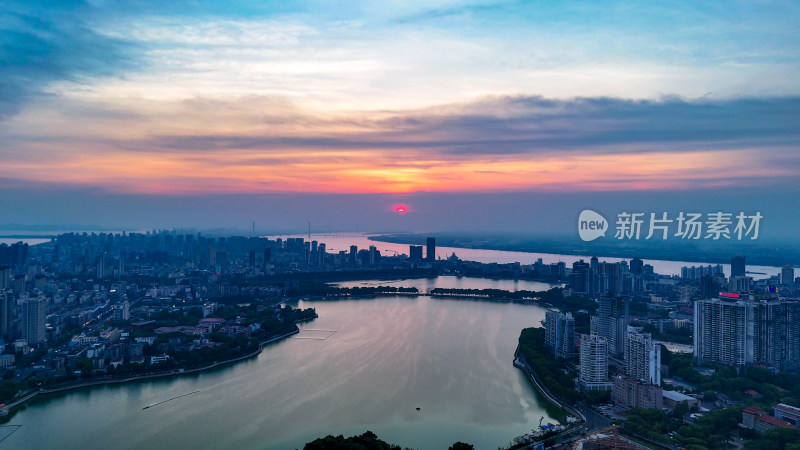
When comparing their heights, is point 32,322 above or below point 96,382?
above

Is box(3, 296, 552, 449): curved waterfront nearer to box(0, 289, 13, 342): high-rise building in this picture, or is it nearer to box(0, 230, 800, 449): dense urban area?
box(0, 230, 800, 449): dense urban area

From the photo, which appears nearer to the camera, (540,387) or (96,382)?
(540,387)

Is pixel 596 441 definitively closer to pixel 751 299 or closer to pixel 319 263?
pixel 751 299

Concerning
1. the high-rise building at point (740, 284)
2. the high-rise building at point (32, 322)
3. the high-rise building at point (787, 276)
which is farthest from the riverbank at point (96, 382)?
the high-rise building at point (787, 276)

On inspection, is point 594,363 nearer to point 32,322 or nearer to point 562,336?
point 562,336

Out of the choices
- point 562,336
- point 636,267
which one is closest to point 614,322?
point 562,336

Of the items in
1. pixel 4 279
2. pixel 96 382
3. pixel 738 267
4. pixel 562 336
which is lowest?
pixel 96 382

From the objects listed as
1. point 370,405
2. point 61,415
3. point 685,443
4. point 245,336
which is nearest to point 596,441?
point 685,443

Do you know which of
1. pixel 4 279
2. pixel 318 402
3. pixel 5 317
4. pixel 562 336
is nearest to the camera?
pixel 318 402

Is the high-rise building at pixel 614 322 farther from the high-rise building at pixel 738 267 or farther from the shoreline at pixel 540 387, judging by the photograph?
the high-rise building at pixel 738 267
